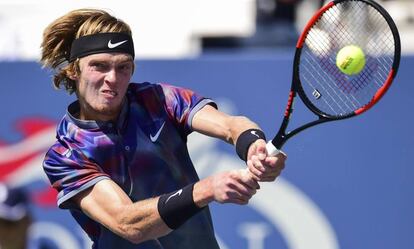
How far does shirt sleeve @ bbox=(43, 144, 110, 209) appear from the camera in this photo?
4.05m

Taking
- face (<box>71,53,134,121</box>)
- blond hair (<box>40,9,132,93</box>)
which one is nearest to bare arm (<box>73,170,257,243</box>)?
face (<box>71,53,134,121</box>)

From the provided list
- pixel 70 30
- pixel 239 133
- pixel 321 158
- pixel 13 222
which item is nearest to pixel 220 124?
pixel 239 133

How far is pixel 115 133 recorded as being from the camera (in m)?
4.19

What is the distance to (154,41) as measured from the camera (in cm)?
912

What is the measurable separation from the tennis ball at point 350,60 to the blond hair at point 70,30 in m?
0.87

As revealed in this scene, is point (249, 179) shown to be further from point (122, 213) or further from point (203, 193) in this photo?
point (122, 213)

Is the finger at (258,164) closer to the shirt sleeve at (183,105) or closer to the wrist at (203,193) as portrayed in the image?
the wrist at (203,193)

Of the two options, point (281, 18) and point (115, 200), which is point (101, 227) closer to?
point (115, 200)

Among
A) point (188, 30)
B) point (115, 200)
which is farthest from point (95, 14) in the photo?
point (188, 30)

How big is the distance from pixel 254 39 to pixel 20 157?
211cm

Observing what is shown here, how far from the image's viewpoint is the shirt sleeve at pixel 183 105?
4203mm

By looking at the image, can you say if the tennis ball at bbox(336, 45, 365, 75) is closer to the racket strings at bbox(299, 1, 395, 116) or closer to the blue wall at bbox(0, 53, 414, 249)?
the racket strings at bbox(299, 1, 395, 116)

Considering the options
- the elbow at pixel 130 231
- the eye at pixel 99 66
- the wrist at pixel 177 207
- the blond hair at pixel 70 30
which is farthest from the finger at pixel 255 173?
the blond hair at pixel 70 30

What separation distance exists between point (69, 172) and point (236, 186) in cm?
91
